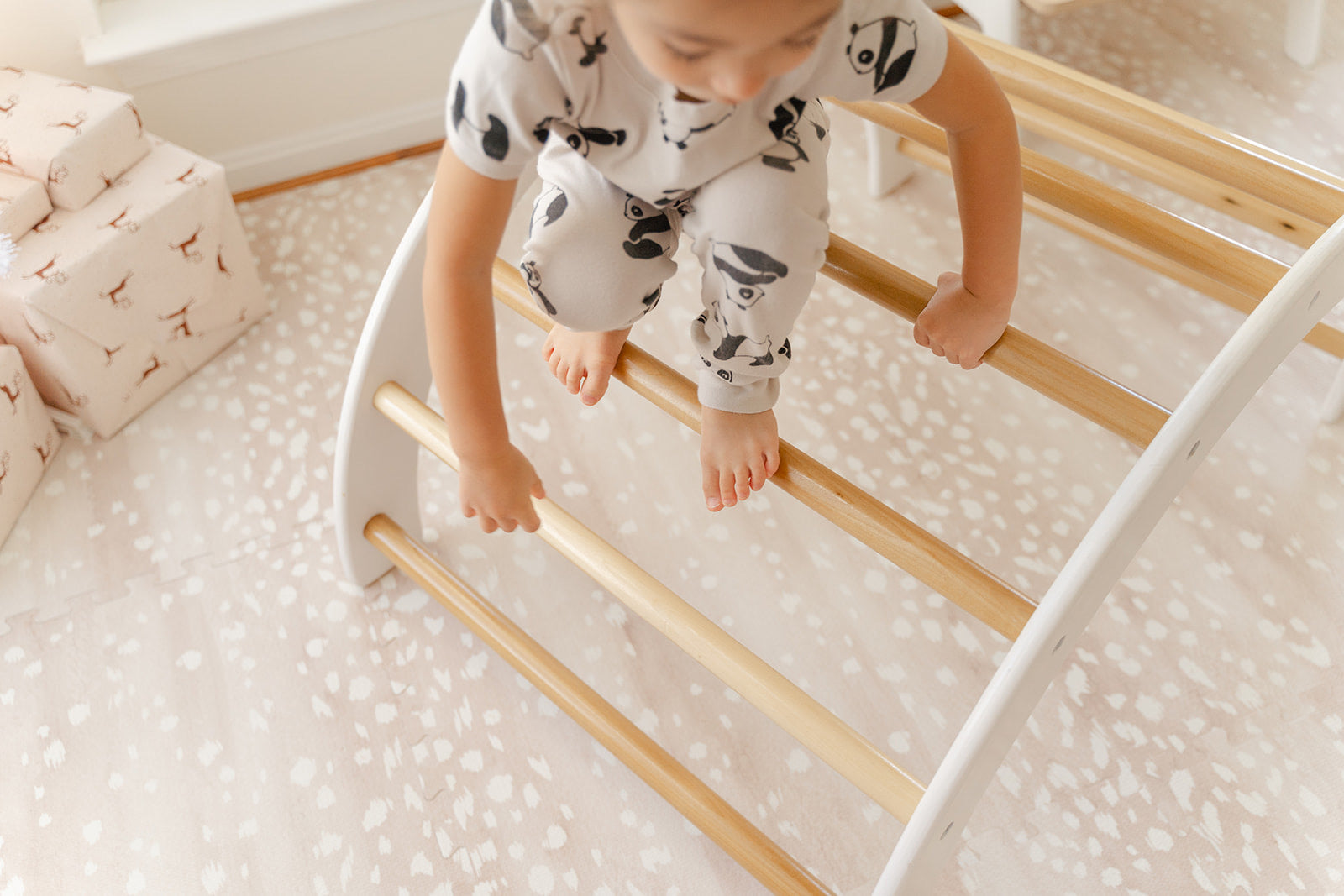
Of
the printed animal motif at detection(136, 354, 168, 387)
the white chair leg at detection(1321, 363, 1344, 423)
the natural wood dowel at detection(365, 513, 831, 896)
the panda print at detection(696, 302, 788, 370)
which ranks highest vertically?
the panda print at detection(696, 302, 788, 370)

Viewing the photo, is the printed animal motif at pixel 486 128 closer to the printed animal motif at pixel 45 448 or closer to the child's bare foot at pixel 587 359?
the child's bare foot at pixel 587 359

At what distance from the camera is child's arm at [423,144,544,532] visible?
70 centimetres

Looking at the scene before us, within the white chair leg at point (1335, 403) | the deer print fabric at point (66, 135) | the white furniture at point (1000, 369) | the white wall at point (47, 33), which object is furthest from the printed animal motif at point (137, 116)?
the white chair leg at point (1335, 403)

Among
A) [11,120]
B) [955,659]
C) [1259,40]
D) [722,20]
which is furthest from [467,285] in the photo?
[1259,40]

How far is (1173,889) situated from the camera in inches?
43.6

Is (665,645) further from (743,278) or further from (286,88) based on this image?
(286,88)

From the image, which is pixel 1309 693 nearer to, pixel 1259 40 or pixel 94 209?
pixel 1259 40

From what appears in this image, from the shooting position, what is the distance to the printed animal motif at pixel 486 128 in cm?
67

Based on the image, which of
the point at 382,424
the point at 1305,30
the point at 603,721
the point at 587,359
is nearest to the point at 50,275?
the point at 382,424

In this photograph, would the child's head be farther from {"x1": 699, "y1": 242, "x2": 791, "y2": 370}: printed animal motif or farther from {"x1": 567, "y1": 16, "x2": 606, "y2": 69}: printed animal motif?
{"x1": 699, "y1": 242, "x2": 791, "y2": 370}: printed animal motif

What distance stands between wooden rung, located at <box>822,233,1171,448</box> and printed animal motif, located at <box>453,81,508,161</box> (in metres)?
0.37

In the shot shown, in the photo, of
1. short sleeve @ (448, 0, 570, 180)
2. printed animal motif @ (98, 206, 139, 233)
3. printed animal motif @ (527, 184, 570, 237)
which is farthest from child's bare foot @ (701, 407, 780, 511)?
printed animal motif @ (98, 206, 139, 233)

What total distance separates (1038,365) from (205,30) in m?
1.40

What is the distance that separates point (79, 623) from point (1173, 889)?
131 centimetres
